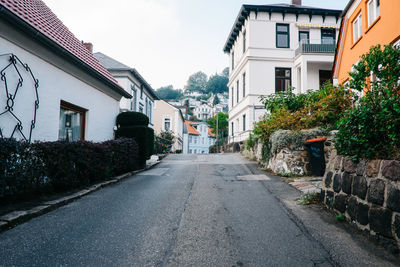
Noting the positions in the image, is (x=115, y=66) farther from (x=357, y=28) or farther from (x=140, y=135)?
(x=357, y=28)

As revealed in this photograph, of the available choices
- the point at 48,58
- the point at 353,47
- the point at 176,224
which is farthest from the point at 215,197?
the point at 353,47

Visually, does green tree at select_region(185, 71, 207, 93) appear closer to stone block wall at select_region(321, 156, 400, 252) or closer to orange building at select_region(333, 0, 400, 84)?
orange building at select_region(333, 0, 400, 84)

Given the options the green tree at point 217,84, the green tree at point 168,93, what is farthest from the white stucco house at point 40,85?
the green tree at point 217,84

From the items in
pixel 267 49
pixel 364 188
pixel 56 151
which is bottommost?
pixel 364 188

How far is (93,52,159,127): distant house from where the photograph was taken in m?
18.7

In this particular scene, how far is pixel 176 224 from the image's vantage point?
4066 mm

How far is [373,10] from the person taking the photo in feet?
37.6

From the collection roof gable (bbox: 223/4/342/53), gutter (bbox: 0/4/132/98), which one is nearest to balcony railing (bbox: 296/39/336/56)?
roof gable (bbox: 223/4/342/53)

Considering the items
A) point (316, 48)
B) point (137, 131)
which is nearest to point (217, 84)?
point (316, 48)

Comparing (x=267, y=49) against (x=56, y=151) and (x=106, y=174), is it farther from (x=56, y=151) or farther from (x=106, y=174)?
(x=56, y=151)

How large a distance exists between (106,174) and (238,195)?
13.1ft

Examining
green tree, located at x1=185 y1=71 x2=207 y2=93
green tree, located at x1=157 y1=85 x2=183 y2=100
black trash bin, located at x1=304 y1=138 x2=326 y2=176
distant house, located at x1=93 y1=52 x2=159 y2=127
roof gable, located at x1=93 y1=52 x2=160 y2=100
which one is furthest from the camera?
green tree, located at x1=185 y1=71 x2=207 y2=93

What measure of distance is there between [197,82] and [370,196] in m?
153

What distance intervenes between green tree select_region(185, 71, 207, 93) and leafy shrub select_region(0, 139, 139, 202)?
477 feet
